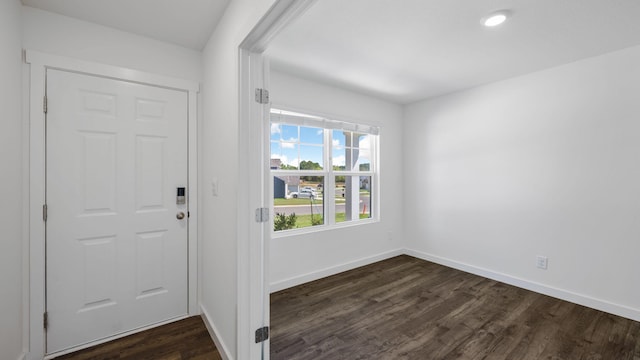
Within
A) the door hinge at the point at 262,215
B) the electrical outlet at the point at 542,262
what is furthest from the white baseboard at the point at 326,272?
the electrical outlet at the point at 542,262

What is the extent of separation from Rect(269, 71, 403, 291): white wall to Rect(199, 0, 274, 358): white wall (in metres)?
0.82

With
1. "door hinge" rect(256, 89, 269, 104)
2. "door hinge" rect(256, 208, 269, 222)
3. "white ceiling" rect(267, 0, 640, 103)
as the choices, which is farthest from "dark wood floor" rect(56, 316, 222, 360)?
"white ceiling" rect(267, 0, 640, 103)

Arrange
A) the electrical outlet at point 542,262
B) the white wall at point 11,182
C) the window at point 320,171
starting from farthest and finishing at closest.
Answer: the window at point 320,171, the electrical outlet at point 542,262, the white wall at point 11,182

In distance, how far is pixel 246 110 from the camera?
155cm

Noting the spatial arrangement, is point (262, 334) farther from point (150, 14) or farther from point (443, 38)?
point (443, 38)

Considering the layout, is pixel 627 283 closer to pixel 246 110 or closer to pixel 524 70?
pixel 524 70

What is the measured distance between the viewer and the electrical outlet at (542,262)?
2.83 m

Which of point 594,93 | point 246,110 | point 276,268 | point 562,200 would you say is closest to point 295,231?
point 276,268

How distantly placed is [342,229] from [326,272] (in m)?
0.59

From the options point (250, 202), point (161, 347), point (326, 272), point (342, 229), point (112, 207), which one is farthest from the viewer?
point (342, 229)

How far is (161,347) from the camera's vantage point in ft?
6.23

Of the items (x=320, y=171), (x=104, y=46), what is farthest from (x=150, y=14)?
(x=320, y=171)

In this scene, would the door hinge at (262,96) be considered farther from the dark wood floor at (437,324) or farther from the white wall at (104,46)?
the dark wood floor at (437,324)

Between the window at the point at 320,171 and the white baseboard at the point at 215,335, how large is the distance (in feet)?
3.61
